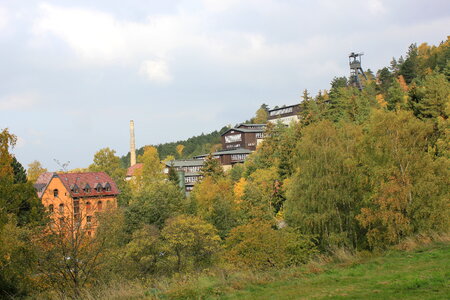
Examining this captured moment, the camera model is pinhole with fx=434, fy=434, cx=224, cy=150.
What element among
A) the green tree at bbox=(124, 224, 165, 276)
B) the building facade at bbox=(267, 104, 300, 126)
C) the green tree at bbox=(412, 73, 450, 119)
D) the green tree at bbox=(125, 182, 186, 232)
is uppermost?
the building facade at bbox=(267, 104, 300, 126)

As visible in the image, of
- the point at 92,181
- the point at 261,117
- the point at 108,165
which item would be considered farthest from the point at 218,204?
the point at 261,117

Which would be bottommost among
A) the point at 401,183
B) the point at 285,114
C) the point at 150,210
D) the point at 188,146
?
the point at 150,210

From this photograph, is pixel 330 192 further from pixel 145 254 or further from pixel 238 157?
pixel 238 157

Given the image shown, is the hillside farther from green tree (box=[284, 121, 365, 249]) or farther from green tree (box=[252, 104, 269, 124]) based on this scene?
green tree (box=[252, 104, 269, 124])

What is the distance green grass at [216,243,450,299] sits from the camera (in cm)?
1159

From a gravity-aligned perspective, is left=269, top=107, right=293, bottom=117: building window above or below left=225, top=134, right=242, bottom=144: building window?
above

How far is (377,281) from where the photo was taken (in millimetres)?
13133

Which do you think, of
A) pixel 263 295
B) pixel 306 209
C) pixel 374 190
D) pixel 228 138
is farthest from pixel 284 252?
pixel 228 138

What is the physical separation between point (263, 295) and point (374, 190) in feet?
58.3

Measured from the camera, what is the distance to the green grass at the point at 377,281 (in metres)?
11.6

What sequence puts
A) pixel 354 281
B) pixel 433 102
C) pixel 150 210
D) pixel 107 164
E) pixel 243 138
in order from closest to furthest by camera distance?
pixel 354 281 → pixel 150 210 → pixel 433 102 → pixel 107 164 → pixel 243 138

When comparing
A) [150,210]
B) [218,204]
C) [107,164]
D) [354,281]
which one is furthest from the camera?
[107,164]

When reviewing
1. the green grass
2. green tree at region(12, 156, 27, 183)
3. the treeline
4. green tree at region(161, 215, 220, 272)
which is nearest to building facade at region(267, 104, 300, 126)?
the treeline

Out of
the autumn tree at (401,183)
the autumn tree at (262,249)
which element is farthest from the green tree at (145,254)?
the autumn tree at (401,183)
